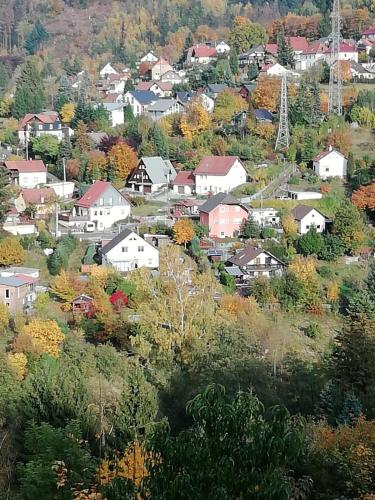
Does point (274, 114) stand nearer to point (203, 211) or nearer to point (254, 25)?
point (203, 211)

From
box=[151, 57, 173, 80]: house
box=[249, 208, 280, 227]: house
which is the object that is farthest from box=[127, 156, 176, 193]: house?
box=[151, 57, 173, 80]: house

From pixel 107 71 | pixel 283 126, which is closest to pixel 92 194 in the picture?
pixel 283 126

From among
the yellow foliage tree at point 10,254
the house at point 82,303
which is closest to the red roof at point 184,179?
the yellow foliage tree at point 10,254

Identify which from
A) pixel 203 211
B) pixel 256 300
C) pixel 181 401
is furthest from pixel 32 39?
pixel 181 401

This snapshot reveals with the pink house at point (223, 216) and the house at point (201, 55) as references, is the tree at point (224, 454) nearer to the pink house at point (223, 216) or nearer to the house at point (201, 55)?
the pink house at point (223, 216)

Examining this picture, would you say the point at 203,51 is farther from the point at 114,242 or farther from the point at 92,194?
the point at 114,242

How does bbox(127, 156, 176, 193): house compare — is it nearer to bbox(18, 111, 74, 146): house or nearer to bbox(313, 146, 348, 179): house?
bbox(18, 111, 74, 146): house
